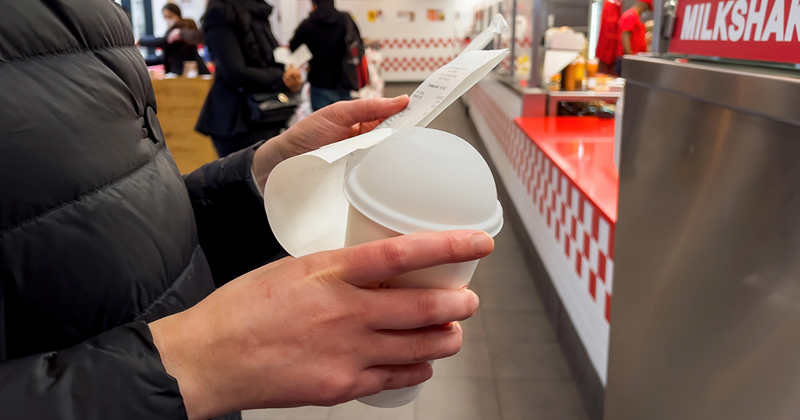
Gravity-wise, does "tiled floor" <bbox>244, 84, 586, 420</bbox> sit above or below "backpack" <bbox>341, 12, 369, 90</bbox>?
below

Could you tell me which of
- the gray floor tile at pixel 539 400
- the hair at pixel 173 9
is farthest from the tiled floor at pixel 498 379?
the hair at pixel 173 9

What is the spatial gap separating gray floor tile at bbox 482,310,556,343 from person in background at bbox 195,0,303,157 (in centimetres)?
160

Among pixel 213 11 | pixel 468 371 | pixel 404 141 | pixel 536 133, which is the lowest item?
pixel 468 371

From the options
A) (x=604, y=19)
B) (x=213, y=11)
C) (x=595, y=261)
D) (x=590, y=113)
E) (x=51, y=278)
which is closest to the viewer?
(x=51, y=278)

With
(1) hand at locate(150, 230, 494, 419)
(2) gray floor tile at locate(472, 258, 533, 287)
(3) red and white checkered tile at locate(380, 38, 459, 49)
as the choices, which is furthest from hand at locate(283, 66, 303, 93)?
(3) red and white checkered tile at locate(380, 38, 459, 49)

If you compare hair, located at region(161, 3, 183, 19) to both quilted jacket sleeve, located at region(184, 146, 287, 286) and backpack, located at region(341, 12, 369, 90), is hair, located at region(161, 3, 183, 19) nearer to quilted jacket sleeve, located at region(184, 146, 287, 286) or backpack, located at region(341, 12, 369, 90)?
backpack, located at region(341, 12, 369, 90)

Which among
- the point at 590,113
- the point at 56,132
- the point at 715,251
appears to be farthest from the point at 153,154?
the point at 590,113

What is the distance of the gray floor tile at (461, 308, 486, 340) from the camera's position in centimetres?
241

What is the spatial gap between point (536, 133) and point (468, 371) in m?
1.54

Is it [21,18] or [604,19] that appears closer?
[21,18]

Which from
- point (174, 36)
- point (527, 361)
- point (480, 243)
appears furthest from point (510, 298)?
point (174, 36)

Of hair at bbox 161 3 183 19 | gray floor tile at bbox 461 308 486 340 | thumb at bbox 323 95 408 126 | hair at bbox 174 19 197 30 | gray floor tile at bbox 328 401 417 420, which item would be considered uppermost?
hair at bbox 161 3 183 19

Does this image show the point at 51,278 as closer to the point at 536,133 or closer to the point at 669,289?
the point at 669,289

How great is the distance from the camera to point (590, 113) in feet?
11.7
